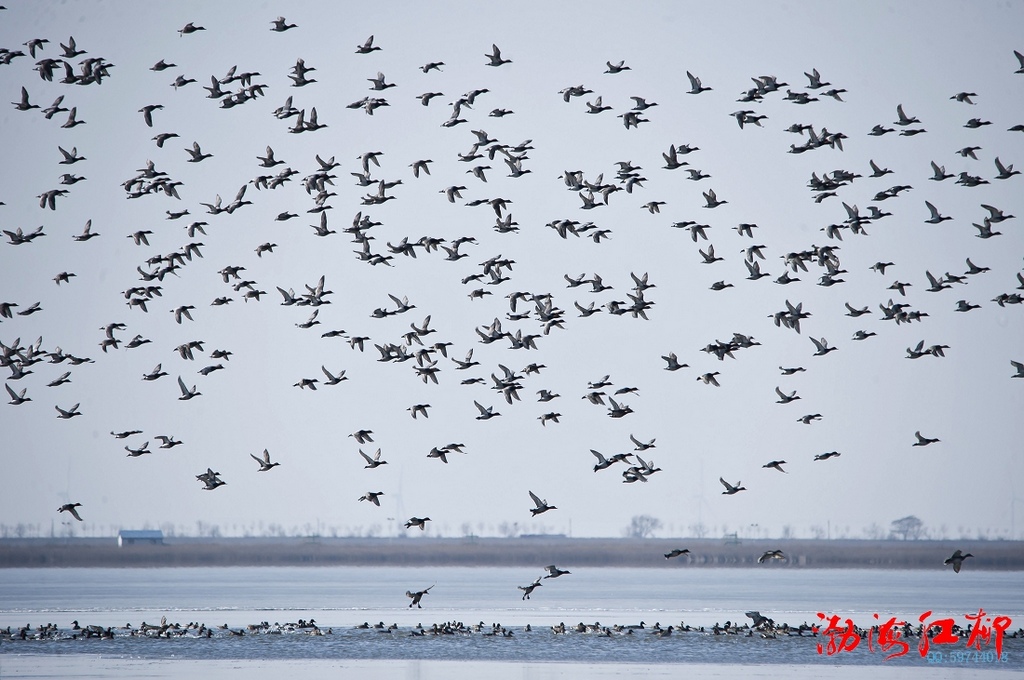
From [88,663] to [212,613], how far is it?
73.7 ft

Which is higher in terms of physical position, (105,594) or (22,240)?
(22,240)

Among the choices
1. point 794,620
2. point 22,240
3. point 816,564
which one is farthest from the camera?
point 816,564

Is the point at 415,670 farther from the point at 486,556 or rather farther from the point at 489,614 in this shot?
A: the point at 486,556

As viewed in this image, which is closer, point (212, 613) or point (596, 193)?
point (596, 193)

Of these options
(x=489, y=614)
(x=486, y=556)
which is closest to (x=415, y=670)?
(x=489, y=614)

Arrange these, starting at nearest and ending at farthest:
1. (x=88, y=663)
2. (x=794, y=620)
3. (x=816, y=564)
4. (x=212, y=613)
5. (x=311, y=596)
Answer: (x=88, y=663)
(x=794, y=620)
(x=212, y=613)
(x=311, y=596)
(x=816, y=564)

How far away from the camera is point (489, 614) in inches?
2709

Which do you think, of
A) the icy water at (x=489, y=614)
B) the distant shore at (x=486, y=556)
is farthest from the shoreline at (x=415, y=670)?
the distant shore at (x=486, y=556)

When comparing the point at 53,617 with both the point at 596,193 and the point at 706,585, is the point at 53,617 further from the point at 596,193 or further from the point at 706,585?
the point at 706,585

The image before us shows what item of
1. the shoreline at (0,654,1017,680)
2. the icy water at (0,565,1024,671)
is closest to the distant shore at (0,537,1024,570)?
the icy water at (0,565,1024,671)

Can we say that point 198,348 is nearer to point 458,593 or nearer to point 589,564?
point 458,593

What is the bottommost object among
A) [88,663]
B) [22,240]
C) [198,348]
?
[88,663]

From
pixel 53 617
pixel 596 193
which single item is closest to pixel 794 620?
pixel 596 193

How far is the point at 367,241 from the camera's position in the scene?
53.9 meters
